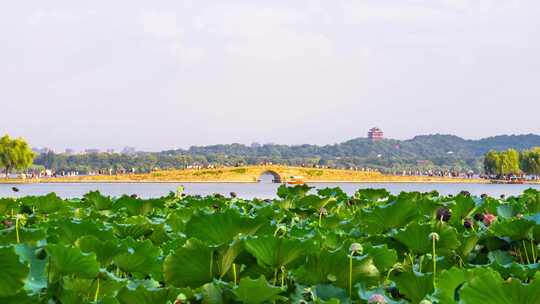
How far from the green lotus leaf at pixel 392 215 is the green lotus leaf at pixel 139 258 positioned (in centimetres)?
211

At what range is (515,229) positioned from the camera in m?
4.32

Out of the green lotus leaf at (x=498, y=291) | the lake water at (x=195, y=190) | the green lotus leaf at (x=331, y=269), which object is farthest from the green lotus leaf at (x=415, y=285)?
the lake water at (x=195, y=190)

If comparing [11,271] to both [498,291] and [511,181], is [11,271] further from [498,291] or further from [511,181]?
[511,181]

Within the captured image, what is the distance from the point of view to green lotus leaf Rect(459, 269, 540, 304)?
83.7 inches

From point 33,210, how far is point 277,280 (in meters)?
5.43

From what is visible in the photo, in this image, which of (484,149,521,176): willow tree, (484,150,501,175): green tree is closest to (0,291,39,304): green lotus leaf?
(484,149,521,176): willow tree

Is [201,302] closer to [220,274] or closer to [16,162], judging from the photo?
[220,274]

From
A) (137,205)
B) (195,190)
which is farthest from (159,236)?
(195,190)

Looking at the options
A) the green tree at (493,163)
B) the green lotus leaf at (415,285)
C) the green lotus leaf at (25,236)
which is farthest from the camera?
the green tree at (493,163)

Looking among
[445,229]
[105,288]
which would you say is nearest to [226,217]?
[105,288]

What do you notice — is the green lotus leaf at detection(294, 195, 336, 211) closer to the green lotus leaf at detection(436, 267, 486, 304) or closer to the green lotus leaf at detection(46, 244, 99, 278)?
the green lotus leaf at detection(436, 267, 486, 304)

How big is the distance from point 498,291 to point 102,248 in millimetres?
1742

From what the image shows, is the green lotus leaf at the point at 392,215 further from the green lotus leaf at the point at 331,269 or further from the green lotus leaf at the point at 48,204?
the green lotus leaf at the point at 48,204

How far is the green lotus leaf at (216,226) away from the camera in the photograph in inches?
129
